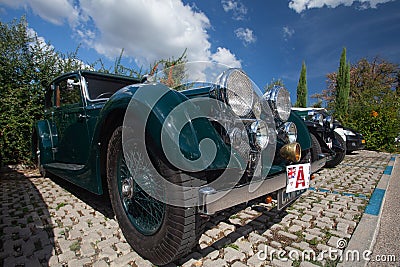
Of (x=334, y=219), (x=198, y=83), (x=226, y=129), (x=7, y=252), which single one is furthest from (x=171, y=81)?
(x=334, y=219)

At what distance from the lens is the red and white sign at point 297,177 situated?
1.75 meters

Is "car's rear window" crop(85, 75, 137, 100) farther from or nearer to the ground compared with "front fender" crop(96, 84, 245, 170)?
farther from the ground

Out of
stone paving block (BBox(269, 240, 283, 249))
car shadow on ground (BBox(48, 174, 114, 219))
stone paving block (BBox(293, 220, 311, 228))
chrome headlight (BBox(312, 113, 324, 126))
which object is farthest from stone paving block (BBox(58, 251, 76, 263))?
chrome headlight (BBox(312, 113, 324, 126))

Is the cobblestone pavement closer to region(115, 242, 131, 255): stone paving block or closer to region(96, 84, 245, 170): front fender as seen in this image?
region(115, 242, 131, 255): stone paving block

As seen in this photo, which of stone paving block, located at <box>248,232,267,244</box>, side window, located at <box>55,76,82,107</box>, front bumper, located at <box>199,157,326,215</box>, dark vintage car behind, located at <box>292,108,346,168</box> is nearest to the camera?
front bumper, located at <box>199,157,326,215</box>

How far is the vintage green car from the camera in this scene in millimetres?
1290

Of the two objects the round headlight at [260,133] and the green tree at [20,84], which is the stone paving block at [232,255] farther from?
the green tree at [20,84]

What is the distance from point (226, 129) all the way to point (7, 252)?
72.3 inches

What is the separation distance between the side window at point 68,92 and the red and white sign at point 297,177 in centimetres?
234

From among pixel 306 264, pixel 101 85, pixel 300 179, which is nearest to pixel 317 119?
pixel 300 179

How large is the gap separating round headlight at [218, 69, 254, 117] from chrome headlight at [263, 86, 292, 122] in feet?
1.08

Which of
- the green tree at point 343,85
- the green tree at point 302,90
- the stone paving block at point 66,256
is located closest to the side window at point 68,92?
the stone paving block at point 66,256

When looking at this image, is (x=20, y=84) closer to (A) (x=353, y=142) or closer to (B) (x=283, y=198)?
(B) (x=283, y=198)

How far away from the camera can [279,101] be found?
2.08 metres
